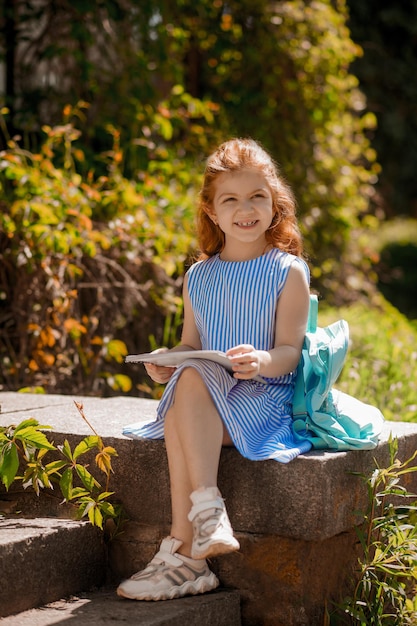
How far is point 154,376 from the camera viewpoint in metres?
2.60

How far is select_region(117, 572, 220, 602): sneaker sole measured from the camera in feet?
7.61

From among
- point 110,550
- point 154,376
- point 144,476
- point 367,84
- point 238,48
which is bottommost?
point 110,550

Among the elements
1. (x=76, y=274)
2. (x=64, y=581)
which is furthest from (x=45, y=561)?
(x=76, y=274)

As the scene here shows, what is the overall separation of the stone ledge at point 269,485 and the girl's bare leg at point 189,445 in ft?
0.45

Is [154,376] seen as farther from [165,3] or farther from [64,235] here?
[165,3]

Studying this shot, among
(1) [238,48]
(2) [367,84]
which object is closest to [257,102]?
(1) [238,48]

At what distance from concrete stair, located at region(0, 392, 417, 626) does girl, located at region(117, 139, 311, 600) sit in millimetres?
66

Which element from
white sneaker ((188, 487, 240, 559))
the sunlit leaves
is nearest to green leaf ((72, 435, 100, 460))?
the sunlit leaves

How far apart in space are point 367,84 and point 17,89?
10.6m

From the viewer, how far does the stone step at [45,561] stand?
2.26m

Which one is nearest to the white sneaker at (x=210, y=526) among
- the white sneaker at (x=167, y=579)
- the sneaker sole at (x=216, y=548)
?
the sneaker sole at (x=216, y=548)

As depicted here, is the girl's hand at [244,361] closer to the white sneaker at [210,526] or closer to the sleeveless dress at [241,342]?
the sleeveless dress at [241,342]

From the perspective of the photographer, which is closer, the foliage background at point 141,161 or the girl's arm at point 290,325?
the girl's arm at point 290,325

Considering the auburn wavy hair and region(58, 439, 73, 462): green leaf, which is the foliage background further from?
region(58, 439, 73, 462): green leaf
